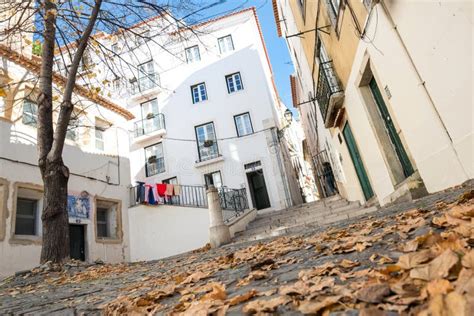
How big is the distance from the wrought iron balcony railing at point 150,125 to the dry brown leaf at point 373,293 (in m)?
19.8

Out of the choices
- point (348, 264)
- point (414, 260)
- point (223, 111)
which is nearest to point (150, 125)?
point (223, 111)

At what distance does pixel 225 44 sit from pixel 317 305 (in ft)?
70.6

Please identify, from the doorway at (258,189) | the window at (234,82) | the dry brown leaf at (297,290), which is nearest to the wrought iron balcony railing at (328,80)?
the dry brown leaf at (297,290)

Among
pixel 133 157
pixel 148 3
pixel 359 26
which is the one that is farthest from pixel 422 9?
pixel 133 157

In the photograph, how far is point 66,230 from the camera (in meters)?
6.64

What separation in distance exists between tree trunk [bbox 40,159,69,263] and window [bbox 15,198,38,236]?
468cm

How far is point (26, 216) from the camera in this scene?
411 inches

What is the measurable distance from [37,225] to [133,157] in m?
10.1

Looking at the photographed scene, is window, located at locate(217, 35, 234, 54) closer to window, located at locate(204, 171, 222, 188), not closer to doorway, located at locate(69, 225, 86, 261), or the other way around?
window, located at locate(204, 171, 222, 188)

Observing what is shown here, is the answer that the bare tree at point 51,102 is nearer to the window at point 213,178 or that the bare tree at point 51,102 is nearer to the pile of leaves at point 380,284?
the pile of leaves at point 380,284

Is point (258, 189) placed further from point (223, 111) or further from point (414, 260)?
point (414, 260)

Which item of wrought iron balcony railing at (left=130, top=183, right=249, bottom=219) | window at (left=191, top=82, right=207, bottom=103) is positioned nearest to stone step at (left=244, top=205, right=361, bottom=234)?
wrought iron balcony railing at (left=130, top=183, right=249, bottom=219)

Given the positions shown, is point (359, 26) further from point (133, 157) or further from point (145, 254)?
point (133, 157)

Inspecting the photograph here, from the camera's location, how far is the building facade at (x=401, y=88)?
3.84 meters
